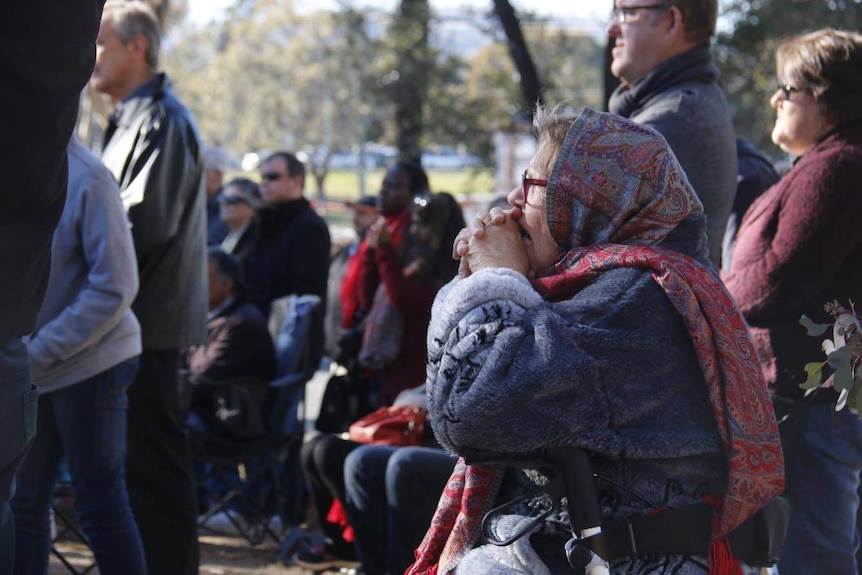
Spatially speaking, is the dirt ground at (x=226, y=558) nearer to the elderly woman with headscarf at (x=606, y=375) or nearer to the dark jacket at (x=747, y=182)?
the dark jacket at (x=747, y=182)

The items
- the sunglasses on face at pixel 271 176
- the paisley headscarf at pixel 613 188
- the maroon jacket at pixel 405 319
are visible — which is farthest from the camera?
the sunglasses on face at pixel 271 176

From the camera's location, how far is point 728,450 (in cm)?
210

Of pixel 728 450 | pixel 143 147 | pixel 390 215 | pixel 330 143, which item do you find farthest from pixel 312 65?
pixel 728 450

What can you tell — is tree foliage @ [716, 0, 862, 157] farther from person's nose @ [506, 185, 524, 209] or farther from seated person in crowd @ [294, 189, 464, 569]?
person's nose @ [506, 185, 524, 209]

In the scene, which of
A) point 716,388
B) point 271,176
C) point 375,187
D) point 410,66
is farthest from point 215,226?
point 375,187

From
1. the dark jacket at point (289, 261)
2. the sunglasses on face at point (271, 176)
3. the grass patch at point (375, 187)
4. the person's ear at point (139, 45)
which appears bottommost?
the grass patch at point (375, 187)

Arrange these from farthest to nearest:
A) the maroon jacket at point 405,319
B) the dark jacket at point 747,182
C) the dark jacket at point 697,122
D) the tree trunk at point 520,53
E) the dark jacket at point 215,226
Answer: the tree trunk at point 520,53, the dark jacket at point 215,226, the maroon jacket at point 405,319, the dark jacket at point 747,182, the dark jacket at point 697,122

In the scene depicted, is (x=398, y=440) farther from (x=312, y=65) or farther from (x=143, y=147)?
(x=312, y=65)

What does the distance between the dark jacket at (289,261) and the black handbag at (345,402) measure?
0.62 metres

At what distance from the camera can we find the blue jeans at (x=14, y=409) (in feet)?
7.51

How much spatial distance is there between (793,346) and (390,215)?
3.31 metres

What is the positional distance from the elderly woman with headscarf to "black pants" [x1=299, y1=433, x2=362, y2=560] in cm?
255

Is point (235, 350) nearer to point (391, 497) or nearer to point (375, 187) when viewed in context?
point (391, 497)

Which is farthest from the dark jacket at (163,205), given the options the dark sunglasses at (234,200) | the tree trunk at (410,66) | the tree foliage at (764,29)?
the tree trunk at (410,66)
